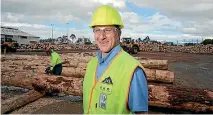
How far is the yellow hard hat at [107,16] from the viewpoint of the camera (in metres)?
2.11

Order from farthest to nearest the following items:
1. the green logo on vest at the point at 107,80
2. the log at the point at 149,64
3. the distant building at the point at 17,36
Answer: the distant building at the point at 17,36 → the log at the point at 149,64 → the green logo on vest at the point at 107,80

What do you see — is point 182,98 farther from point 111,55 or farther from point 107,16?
point 107,16

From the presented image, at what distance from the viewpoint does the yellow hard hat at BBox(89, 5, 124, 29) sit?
2.11m

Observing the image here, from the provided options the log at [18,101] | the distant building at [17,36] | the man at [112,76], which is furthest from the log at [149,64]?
the distant building at [17,36]

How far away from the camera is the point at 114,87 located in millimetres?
1986

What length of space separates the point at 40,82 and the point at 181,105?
3.85 m

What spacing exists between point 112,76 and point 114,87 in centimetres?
9

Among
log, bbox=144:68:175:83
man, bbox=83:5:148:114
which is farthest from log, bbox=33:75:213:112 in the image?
log, bbox=144:68:175:83

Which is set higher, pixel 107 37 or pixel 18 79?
pixel 107 37

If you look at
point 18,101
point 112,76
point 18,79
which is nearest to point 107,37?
point 112,76

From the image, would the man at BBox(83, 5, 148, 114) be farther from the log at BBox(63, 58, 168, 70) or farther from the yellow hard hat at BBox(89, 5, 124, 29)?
the log at BBox(63, 58, 168, 70)

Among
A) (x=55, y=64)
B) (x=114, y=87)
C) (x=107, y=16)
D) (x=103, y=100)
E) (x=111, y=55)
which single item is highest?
(x=107, y=16)

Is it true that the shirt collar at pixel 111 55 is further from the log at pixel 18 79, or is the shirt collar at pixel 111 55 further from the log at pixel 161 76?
the log at pixel 161 76

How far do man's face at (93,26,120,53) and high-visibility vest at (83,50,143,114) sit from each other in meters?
0.12
